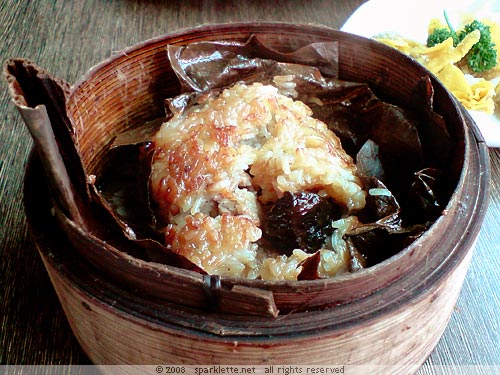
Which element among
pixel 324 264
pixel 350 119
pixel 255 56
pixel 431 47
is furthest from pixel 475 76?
pixel 324 264

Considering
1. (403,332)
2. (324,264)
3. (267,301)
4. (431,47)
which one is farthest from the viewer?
(431,47)

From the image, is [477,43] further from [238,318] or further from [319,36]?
[238,318]

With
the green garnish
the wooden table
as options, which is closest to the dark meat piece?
the wooden table

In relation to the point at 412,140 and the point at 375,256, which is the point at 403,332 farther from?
the point at 412,140

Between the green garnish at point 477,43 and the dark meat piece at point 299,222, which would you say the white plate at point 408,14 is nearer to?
the green garnish at point 477,43

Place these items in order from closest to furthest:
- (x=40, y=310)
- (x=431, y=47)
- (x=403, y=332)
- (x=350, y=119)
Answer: (x=403, y=332), (x=40, y=310), (x=350, y=119), (x=431, y=47)

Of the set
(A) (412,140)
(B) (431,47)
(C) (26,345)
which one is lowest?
(C) (26,345)
